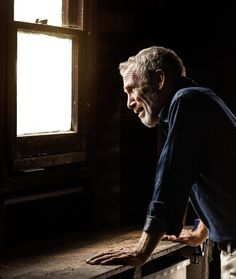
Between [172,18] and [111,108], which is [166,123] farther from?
[172,18]

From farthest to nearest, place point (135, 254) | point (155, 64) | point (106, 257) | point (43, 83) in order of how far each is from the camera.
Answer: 1. point (43, 83)
2. point (106, 257)
3. point (155, 64)
4. point (135, 254)

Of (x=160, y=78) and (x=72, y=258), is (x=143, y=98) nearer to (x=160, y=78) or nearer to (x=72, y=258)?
(x=160, y=78)

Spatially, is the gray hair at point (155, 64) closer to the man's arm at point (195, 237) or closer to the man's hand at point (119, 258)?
the man's hand at point (119, 258)

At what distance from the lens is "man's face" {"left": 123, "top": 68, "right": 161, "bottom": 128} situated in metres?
4.73

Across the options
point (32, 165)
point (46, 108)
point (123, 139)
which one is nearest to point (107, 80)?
point (123, 139)

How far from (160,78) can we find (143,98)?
229 mm

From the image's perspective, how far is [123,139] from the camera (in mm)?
7016

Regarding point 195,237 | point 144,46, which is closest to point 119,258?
point 195,237

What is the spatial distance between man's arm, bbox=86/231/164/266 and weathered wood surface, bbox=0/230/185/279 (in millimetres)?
63

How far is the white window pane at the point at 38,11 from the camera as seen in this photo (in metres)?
5.29

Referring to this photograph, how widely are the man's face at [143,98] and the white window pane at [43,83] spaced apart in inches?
41.8

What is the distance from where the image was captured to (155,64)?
4.64m

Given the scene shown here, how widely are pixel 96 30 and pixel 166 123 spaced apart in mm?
1861

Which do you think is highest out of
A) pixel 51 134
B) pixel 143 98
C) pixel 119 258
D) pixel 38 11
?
pixel 38 11
